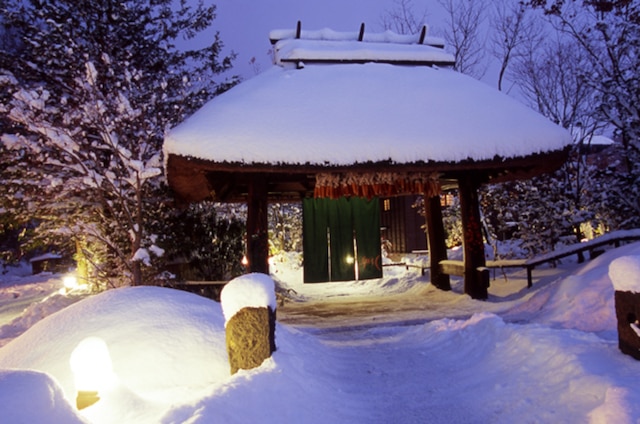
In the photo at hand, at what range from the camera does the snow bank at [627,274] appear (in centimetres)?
400

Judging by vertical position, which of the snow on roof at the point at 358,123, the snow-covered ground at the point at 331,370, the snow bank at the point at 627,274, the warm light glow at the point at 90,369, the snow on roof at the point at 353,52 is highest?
the snow on roof at the point at 353,52

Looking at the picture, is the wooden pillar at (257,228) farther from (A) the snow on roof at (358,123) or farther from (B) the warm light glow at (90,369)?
(B) the warm light glow at (90,369)

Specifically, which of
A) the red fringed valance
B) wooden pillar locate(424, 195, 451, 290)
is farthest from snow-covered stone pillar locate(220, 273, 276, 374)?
wooden pillar locate(424, 195, 451, 290)

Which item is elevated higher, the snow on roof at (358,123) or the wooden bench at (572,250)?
the snow on roof at (358,123)

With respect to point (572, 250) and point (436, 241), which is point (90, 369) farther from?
point (572, 250)

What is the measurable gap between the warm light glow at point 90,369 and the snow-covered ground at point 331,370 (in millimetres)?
23

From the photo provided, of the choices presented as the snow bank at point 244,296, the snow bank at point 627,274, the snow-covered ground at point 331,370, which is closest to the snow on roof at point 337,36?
the snow-covered ground at point 331,370

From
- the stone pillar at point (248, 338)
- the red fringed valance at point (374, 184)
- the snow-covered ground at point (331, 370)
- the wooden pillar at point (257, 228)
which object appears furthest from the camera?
the red fringed valance at point (374, 184)

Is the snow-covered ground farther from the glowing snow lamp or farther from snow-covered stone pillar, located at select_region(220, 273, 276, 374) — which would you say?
snow-covered stone pillar, located at select_region(220, 273, 276, 374)

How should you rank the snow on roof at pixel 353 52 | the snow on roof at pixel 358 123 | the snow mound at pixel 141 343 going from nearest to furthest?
the snow mound at pixel 141 343, the snow on roof at pixel 358 123, the snow on roof at pixel 353 52

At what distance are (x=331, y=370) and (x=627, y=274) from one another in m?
3.27

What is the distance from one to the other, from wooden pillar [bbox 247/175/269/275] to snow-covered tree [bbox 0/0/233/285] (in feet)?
6.22

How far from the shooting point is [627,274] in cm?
407

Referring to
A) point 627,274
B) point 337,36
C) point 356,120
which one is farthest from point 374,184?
point 627,274
